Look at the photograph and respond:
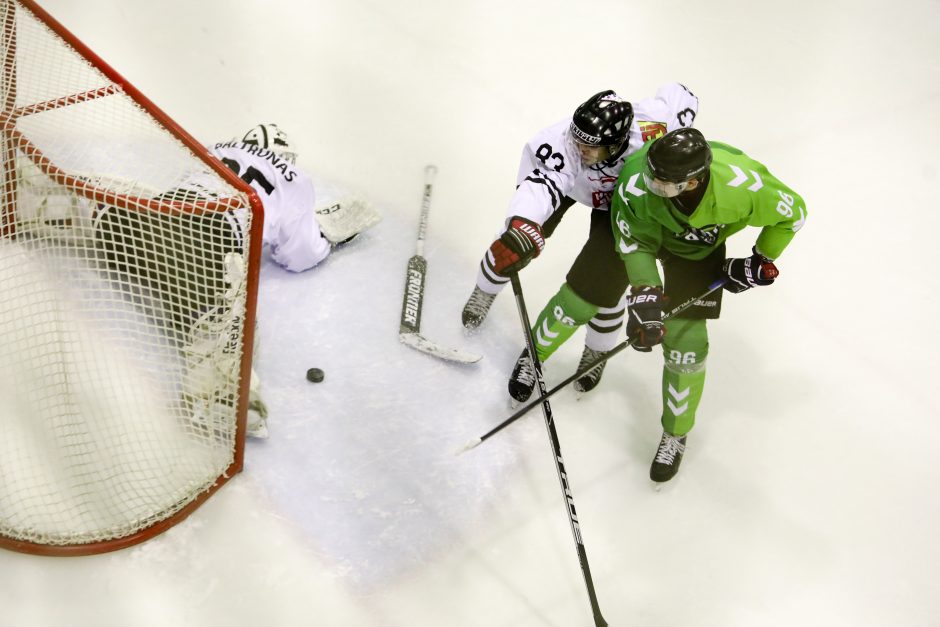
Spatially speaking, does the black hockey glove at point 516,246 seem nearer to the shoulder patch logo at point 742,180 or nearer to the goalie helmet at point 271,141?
the shoulder patch logo at point 742,180

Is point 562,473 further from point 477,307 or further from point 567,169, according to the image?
point 567,169

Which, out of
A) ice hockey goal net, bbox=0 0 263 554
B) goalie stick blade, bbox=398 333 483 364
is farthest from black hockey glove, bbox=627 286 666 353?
ice hockey goal net, bbox=0 0 263 554

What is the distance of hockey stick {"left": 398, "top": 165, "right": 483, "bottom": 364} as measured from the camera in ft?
8.66

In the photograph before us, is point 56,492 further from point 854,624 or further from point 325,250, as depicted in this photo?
point 854,624

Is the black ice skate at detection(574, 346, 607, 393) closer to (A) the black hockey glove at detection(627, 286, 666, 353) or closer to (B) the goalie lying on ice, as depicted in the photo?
(A) the black hockey glove at detection(627, 286, 666, 353)

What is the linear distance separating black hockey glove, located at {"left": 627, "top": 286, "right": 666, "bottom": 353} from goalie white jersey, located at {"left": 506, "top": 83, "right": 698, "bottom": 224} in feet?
1.09

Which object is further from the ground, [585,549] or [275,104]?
[275,104]

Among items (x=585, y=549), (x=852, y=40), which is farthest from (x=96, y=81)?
(x=852, y=40)

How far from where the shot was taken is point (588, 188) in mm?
2375

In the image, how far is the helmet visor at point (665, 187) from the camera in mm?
1949

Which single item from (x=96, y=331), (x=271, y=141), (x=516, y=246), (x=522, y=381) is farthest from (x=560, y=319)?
(x=96, y=331)

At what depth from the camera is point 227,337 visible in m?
2.13

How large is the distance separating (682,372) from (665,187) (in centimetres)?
59

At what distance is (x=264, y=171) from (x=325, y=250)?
1.08 ft
